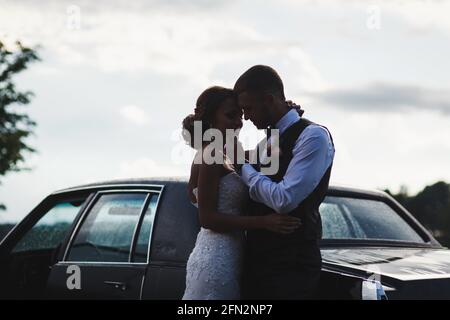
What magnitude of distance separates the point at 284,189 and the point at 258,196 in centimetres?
19

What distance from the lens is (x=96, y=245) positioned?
18.0 feet

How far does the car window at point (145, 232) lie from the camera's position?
4.85 metres

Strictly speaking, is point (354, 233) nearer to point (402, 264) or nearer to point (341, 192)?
point (341, 192)

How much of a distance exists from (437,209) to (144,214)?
12.7 meters

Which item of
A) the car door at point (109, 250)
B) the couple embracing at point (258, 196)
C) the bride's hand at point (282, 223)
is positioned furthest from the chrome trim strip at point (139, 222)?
the bride's hand at point (282, 223)

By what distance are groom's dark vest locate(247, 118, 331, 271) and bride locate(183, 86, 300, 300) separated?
0.48ft

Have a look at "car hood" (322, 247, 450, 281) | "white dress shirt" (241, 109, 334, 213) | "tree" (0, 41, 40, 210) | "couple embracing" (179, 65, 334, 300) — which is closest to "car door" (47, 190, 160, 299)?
"couple embracing" (179, 65, 334, 300)

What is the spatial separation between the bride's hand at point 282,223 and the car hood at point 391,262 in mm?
342

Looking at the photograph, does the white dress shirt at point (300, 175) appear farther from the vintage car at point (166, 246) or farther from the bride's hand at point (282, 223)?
the vintage car at point (166, 246)

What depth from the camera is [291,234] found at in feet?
12.4

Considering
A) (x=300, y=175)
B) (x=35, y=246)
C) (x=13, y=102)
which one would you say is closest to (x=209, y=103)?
(x=300, y=175)
